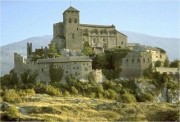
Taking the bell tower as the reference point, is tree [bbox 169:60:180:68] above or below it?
below

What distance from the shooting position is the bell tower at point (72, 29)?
236 feet

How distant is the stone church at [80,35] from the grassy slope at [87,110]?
1769cm

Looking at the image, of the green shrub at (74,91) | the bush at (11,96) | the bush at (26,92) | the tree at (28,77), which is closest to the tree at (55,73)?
the tree at (28,77)

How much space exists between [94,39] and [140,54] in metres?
11.8

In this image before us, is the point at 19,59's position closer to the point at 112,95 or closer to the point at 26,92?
the point at 26,92

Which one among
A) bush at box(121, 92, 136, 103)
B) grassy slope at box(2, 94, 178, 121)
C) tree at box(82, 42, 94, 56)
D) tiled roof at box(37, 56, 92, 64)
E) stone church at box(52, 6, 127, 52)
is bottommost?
grassy slope at box(2, 94, 178, 121)

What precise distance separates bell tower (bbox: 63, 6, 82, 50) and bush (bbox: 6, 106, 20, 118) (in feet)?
79.6

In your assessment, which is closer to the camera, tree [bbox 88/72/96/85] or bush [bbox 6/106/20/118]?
bush [bbox 6/106/20/118]

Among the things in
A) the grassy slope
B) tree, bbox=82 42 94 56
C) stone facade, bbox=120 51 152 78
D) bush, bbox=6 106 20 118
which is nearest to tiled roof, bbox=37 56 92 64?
stone facade, bbox=120 51 152 78

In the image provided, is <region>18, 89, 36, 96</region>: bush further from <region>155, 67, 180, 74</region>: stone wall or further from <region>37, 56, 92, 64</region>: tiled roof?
<region>155, 67, 180, 74</region>: stone wall

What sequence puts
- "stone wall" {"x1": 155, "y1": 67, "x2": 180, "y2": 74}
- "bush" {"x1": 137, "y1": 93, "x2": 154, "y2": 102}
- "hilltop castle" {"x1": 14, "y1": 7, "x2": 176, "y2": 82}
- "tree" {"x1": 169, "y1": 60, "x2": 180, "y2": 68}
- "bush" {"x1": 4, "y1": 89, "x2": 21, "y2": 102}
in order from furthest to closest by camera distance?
"tree" {"x1": 169, "y1": 60, "x2": 180, "y2": 68} → "stone wall" {"x1": 155, "y1": 67, "x2": 180, "y2": 74} → "hilltop castle" {"x1": 14, "y1": 7, "x2": 176, "y2": 82} → "bush" {"x1": 137, "y1": 93, "x2": 154, "y2": 102} → "bush" {"x1": 4, "y1": 89, "x2": 21, "y2": 102}

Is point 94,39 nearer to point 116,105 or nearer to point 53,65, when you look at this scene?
point 53,65

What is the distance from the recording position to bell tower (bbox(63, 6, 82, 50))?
71.9m

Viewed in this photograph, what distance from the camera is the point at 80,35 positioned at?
72750mm
